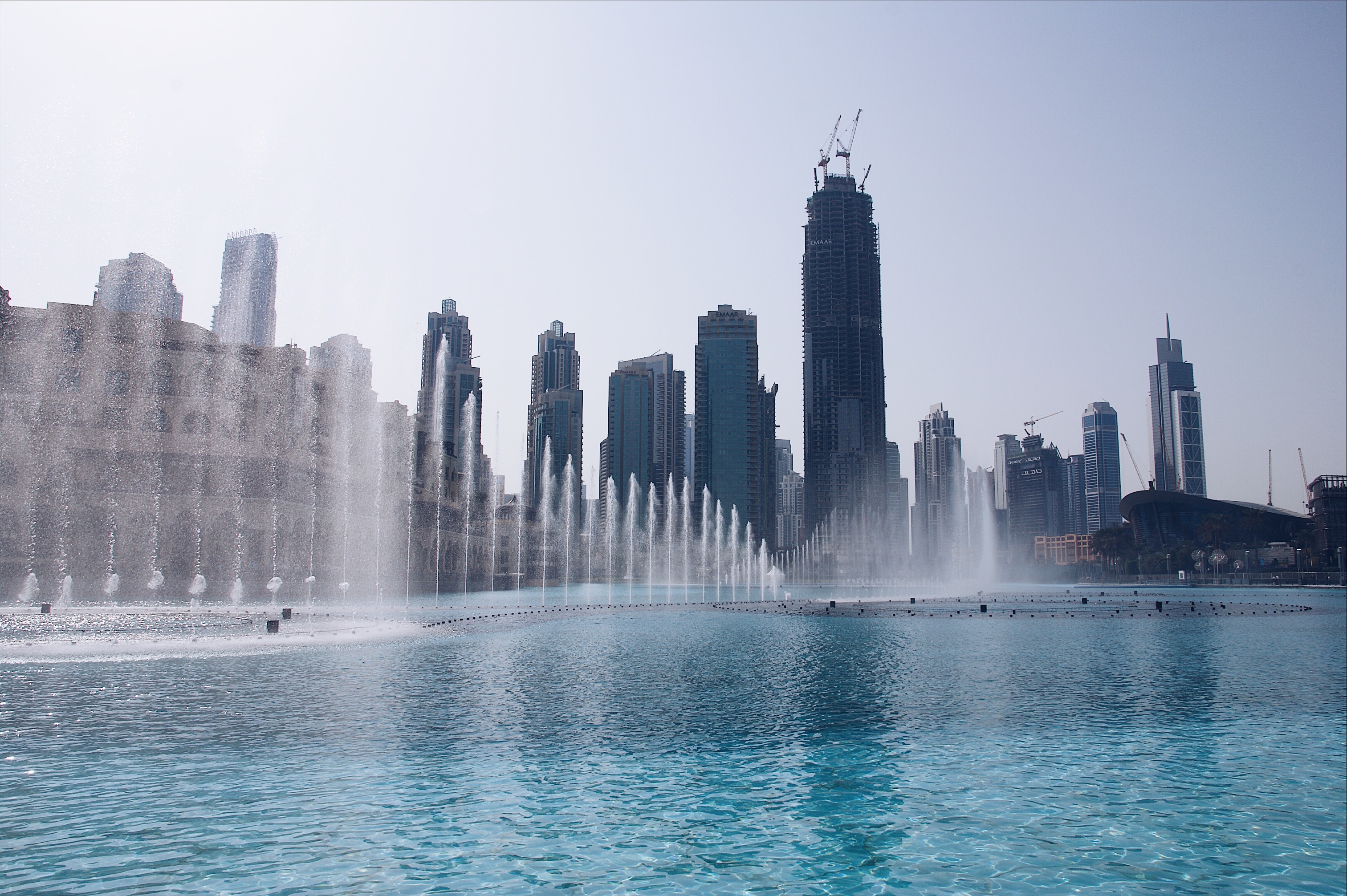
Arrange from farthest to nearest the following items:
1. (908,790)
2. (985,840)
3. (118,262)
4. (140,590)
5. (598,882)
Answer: (118,262)
(140,590)
(908,790)
(985,840)
(598,882)

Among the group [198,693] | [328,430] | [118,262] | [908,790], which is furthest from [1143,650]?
[118,262]

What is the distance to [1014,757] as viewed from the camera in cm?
1569

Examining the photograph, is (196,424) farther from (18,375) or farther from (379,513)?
(379,513)

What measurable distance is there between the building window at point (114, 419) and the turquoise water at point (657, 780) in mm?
50593

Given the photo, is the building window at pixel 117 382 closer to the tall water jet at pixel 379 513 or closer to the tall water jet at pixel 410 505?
the tall water jet at pixel 379 513

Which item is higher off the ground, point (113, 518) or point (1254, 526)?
point (113, 518)

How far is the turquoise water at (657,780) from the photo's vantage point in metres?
10.4

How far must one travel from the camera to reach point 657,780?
13.9 m

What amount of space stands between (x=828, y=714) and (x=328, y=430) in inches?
2917

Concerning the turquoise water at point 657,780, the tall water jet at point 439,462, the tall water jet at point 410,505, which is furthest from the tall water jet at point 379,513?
the turquoise water at point 657,780

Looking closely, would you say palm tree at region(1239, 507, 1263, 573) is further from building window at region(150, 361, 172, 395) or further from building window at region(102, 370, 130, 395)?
building window at region(102, 370, 130, 395)

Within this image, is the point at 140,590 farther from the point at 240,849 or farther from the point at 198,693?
the point at 240,849

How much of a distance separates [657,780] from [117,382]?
70.8 m

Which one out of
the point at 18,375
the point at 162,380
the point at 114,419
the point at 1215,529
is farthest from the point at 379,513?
the point at 1215,529
